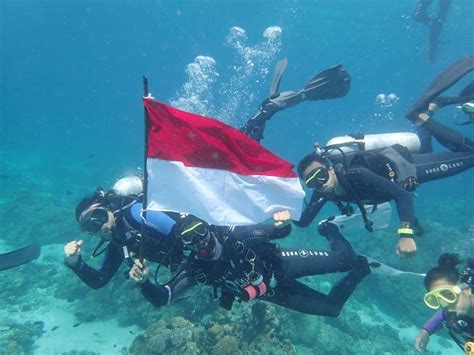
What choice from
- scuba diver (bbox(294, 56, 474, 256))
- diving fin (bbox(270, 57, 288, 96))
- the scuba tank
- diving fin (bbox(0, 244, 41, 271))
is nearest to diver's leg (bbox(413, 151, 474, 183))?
scuba diver (bbox(294, 56, 474, 256))

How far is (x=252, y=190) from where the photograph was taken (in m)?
5.48

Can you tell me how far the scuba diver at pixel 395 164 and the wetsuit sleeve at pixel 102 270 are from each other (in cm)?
374

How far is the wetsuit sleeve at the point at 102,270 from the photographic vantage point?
5992 millimetres

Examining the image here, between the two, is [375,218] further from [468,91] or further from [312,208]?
[468,91]

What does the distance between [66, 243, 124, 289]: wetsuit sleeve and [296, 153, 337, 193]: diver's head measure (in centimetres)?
367

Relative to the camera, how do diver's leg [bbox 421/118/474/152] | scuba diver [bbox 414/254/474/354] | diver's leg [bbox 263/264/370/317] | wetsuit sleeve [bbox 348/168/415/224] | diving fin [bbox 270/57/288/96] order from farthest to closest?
diving fin [bbox 270/57/288/96], diver's leg [bbox 421/118/474/152], diver's leg [bbox 263/264/370/317], wetsuit sleeve [bbox 348/168/415/224], scuba diver [bbox 414/254/474/354]

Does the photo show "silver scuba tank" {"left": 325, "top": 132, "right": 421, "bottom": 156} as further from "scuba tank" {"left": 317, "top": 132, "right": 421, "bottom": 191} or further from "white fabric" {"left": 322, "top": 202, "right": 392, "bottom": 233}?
"white fabric" {"left": 322, "top": 202, "right": 392, "bottom": 233}

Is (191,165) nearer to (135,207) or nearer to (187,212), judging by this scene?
(187,212)

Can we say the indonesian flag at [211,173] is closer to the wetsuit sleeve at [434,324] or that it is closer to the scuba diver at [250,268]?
the scuba diver at [250,268]

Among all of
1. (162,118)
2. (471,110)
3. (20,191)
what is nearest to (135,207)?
(162,118)

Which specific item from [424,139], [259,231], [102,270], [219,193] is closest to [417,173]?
[424,139]

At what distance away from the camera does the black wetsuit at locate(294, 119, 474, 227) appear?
6.13 meters

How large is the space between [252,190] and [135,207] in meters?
1.90

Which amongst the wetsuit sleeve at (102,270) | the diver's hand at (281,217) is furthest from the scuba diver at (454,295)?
the wetsuit sleeve at (102,270)
